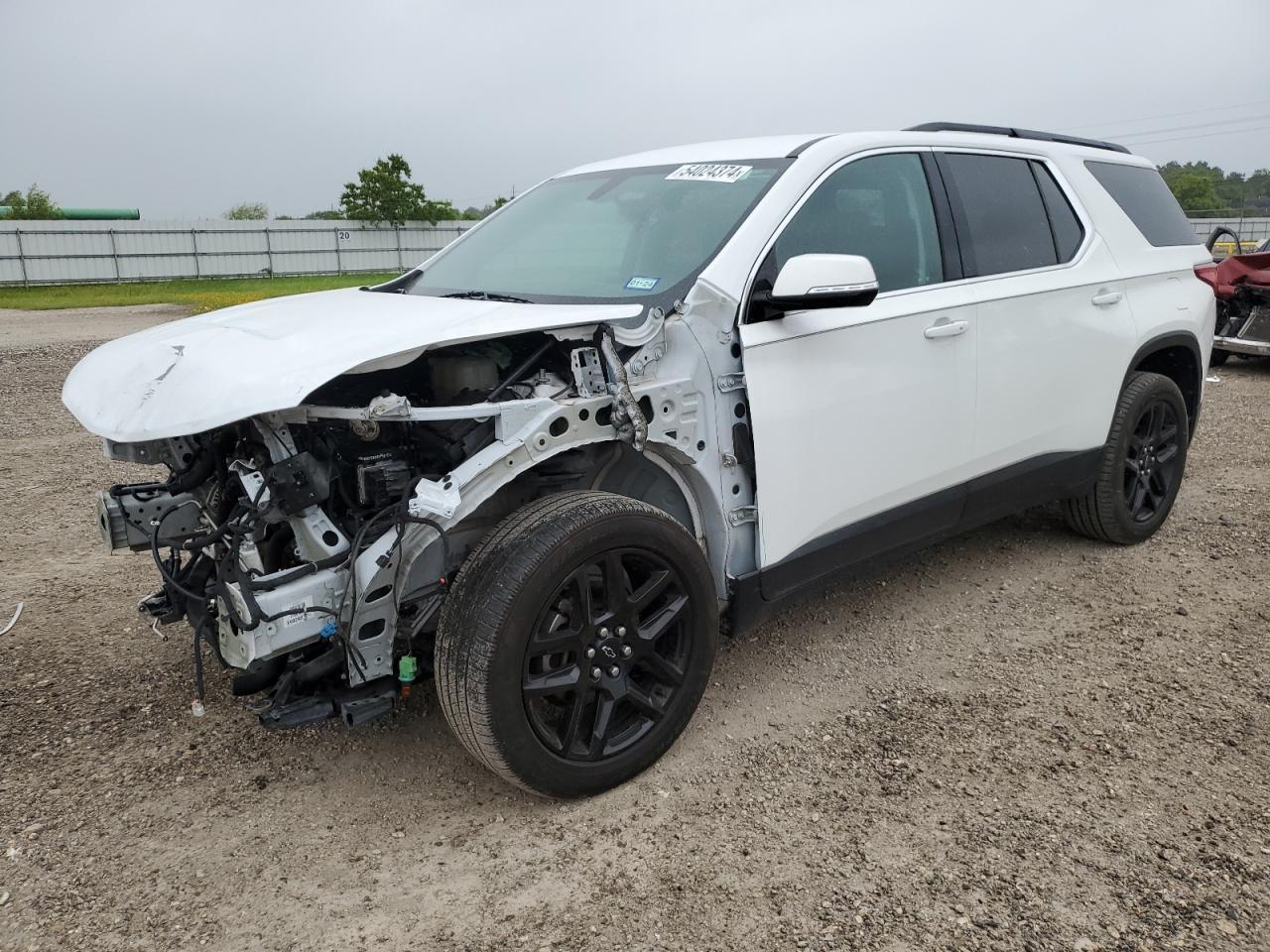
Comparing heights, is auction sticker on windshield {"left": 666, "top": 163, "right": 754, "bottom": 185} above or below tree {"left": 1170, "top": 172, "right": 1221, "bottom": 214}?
below

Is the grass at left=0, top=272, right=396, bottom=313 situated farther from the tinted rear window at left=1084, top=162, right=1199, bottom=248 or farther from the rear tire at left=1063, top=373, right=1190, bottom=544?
the rear tire at left=1063, top=373, right=1190, bottom=544

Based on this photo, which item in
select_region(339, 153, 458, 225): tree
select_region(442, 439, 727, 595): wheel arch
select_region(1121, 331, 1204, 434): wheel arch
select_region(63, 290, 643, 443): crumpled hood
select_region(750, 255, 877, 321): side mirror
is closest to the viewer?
select_region(63, 290, 643, 443): crumpled hood

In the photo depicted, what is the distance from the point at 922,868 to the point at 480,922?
114 centimetres

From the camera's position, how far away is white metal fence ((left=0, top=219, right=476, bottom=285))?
28156 mm

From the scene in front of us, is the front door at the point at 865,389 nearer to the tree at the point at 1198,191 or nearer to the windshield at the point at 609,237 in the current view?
the windshield at the point at 609,237

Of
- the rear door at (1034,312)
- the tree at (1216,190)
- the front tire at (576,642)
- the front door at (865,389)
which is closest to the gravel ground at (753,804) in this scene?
the front tire at (576,642)

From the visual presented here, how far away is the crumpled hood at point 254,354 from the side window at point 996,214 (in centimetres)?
161

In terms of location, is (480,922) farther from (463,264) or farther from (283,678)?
(463,264)

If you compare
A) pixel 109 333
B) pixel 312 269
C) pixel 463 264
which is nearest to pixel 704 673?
pixel 463 264

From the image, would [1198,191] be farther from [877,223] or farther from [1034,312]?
[877,223]

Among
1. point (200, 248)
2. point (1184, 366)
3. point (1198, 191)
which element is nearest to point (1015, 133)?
point (1184, 366)

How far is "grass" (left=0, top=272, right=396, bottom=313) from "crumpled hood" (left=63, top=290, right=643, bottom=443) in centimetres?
1510

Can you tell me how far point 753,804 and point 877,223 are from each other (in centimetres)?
204

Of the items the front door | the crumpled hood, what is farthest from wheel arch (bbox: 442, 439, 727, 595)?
the crumpled hood
